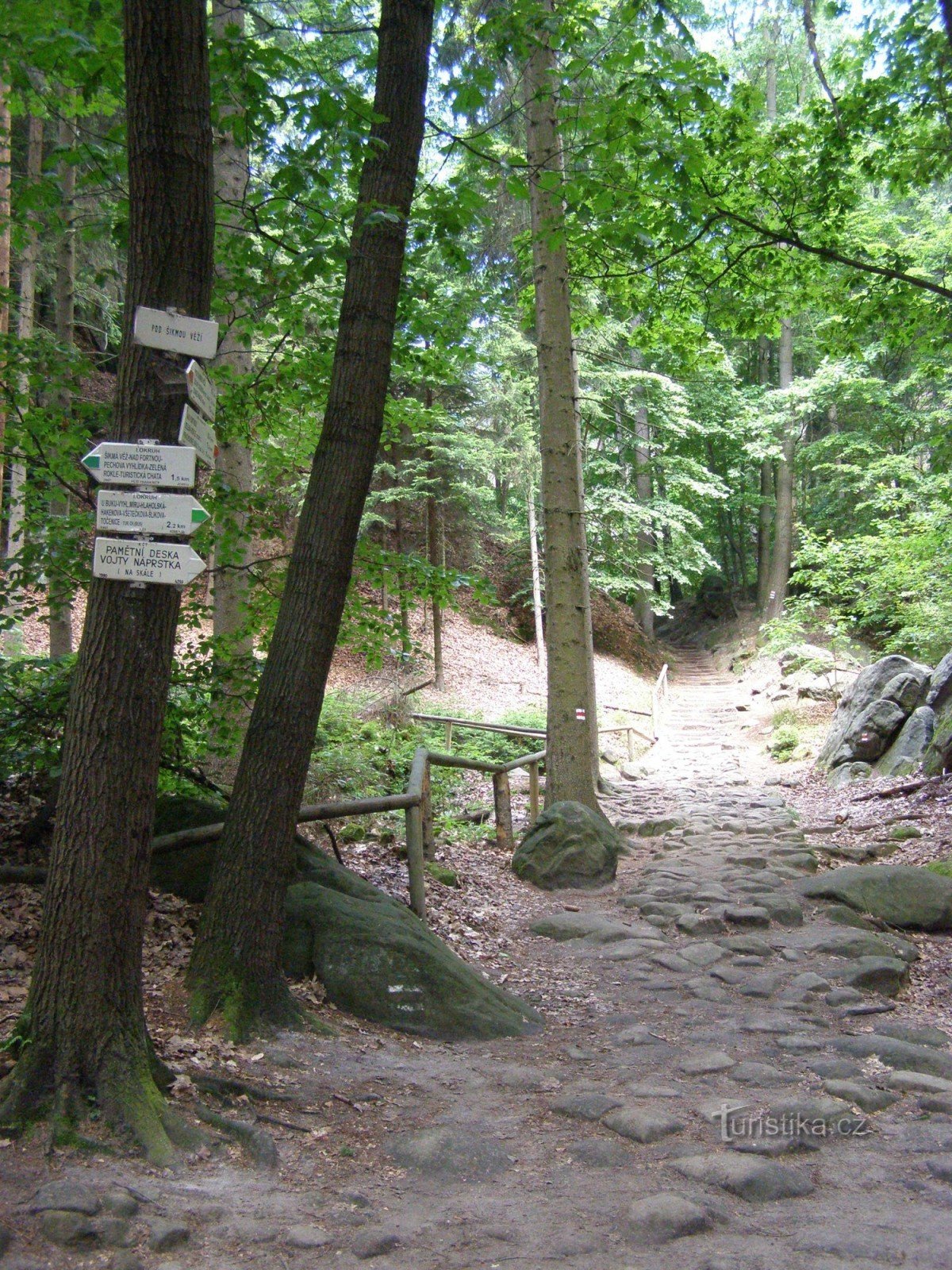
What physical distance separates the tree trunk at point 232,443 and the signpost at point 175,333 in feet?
2.49

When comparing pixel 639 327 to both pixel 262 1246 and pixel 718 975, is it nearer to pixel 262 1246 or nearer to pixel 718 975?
pixel 718 975

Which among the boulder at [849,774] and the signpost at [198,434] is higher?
the signpost at [198,434]

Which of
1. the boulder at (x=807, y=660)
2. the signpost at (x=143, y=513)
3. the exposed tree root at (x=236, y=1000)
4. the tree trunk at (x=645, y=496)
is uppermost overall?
the tree trunk at (x=645, y=496)

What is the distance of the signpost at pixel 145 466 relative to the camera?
311 centimetres

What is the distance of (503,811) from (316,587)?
5368mm

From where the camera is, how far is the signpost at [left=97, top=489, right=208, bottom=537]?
10.2ft

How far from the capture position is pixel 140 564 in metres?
3.12

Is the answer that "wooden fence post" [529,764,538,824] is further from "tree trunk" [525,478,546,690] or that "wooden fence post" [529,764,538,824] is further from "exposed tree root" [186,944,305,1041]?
"tree trunk" [525,478,546,690]

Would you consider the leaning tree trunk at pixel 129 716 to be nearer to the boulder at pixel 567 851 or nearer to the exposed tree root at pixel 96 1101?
the exposed tree root at pixel 96 1101

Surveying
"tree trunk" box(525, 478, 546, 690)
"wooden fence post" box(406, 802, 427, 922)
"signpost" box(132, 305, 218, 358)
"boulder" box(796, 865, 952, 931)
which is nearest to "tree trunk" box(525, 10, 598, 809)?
"boulder" box(796, 865, 952, 931)

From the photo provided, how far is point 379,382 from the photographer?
14.4 feet

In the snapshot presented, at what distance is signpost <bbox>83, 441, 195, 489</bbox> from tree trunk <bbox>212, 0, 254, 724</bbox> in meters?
1.07

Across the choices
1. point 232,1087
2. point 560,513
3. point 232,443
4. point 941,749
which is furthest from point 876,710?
point 232,1087

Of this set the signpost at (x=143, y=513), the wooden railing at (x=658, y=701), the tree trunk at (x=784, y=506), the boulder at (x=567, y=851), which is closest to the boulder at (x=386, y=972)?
the signpost at (x=143, y=513)
